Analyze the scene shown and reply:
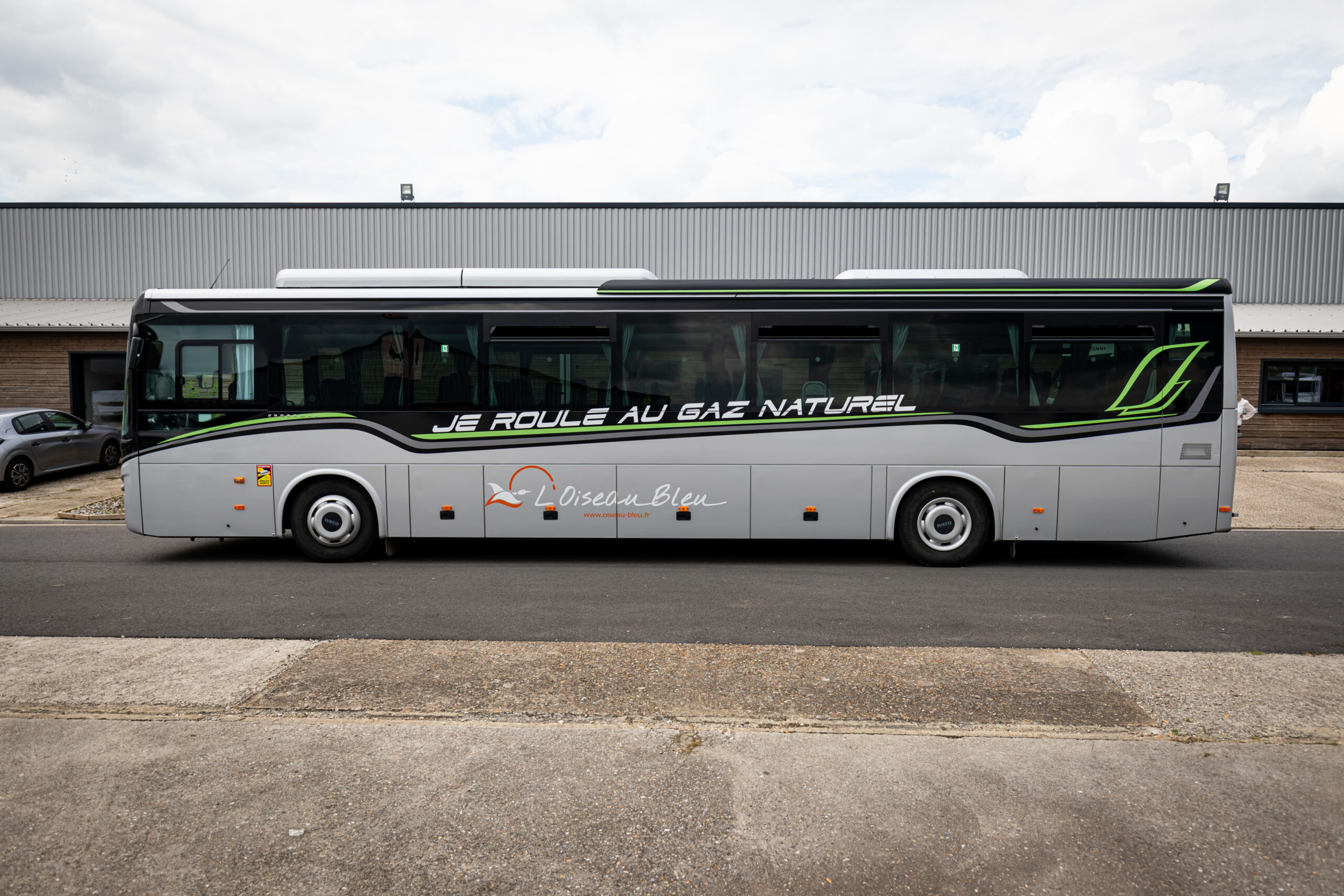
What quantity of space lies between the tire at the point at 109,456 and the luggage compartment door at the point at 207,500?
9.67 meters

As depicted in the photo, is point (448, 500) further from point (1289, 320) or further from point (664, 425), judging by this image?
point (1289, 320)

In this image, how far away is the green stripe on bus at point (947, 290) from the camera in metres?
8.16

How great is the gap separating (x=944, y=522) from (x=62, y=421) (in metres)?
16.7

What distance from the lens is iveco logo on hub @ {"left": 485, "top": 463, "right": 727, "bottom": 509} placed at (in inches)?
333

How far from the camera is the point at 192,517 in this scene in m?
8.65

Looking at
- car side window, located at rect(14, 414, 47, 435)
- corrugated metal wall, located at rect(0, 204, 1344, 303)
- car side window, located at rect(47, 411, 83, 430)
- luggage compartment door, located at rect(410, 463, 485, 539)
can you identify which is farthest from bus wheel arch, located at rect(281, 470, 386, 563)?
corrugated metal wall, located at rect(0, 204, 1344, 303)

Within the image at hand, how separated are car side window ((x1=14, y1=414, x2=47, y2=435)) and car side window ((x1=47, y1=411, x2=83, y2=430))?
0.63 ft

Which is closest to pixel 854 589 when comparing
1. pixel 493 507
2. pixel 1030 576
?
pixel 1030 576

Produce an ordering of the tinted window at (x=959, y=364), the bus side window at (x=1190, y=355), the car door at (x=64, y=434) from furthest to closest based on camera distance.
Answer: the car door at (x=64, y=434)
the tinted window at (x=959, y=364)
the bus side window at (x=1190, y=355)

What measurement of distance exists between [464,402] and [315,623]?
293cm

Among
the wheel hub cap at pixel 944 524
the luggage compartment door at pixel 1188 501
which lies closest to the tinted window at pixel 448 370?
the wheel hub cap at pixel 944 524

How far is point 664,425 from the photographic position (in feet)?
27.6

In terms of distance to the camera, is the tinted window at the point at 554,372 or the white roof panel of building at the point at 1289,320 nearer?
the tinted window at the point at 554,372

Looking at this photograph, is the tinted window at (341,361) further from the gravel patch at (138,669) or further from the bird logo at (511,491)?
the gravel patch at (138,669)
